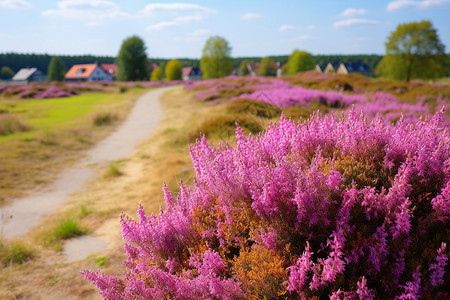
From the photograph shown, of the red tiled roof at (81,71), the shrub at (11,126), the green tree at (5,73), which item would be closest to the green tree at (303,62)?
the red tiled roof at (81,71)

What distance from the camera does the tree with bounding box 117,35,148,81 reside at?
78875mm

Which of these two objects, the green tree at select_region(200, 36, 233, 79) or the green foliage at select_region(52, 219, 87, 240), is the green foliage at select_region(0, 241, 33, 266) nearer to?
the green foliage at select_region(52, 219, 87, 240)

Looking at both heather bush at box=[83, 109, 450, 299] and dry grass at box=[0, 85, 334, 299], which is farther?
dry grass at box=[0, 85, 334, 299]

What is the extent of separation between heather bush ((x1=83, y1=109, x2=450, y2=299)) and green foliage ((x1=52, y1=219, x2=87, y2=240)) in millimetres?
3323

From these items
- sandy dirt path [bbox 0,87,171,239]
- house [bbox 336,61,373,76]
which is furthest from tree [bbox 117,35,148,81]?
house [bbox 336,61,373,76]

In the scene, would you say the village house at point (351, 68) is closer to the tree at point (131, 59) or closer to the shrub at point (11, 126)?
the tree at point (131, 59)

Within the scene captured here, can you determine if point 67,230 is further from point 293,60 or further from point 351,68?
point 351,68

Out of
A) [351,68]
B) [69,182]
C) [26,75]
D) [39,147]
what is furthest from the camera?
[351,68]

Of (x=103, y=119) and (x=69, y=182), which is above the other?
(x=103, y=119)

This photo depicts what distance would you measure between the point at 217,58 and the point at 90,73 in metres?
51.1

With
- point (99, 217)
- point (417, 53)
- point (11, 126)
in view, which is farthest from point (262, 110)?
point (417, 53)

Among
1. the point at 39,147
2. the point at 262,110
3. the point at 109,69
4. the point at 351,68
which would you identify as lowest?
the point at 39,147

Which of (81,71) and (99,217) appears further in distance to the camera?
(81,71)

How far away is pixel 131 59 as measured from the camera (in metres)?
79.1
